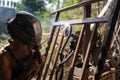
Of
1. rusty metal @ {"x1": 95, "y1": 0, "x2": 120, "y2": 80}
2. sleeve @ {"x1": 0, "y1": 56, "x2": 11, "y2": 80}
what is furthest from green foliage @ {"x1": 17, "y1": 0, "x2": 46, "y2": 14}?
sleeve @ {"x1": 0, "y1": 56, "x2": 11, "y2": 80}

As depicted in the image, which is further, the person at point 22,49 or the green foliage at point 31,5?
the green foliage at point 31,5

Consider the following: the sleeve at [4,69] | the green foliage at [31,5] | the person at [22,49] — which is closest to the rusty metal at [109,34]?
the person at [22,49]

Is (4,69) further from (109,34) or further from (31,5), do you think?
(31,5)

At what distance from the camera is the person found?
78.5 inches

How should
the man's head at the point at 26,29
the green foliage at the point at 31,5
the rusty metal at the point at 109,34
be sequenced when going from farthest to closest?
the green foliage at the point at 31,5, the rusty metal at the point at 109,34, the man's head at the point at 26,29

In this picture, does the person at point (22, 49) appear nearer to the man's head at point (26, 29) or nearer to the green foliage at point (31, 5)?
the man's head at point (26, 29)

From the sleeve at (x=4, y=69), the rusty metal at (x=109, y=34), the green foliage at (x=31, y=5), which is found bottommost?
the green foliage at (x=31, y=5)

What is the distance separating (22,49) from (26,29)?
0.26 metres

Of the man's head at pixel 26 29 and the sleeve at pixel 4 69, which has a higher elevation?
the man's head at pixel 26 29

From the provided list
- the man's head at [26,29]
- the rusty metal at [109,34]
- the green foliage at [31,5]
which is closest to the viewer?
the man's head at [26,29]

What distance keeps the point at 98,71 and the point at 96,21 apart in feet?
1.90

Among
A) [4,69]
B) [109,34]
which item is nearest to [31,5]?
[109,34]

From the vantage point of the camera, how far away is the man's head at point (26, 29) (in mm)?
1980

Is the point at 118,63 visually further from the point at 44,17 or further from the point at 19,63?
the point at 44,17
